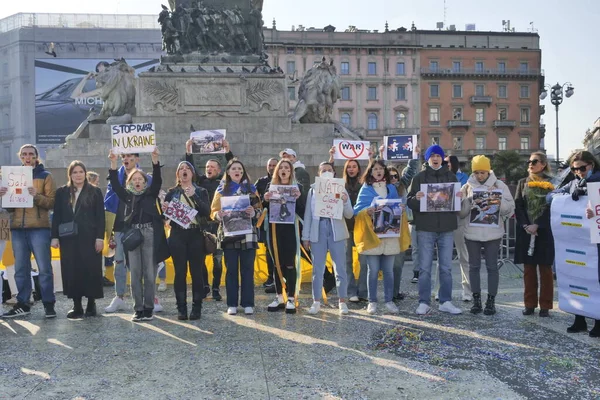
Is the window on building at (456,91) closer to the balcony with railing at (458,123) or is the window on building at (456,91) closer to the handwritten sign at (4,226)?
the balcony with railing at (458,123)

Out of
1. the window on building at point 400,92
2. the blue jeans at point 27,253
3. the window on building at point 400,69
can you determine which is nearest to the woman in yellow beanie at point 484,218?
the blue jeans at point 27,253

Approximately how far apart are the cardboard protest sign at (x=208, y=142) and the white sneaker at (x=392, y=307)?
11.2 ft

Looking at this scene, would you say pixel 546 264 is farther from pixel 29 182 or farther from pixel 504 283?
pixel 29 182

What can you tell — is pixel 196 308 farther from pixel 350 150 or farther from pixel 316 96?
pixel 316 96

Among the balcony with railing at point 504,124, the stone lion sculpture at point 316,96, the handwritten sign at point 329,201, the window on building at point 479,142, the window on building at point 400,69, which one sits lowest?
the handwritten sign at point 329,201

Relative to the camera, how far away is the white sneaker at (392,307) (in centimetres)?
769

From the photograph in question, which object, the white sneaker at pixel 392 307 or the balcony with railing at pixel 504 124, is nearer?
the white sneaker at pixel 392 307

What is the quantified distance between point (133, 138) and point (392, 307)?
392cm

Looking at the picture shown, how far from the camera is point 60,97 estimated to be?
5528cm

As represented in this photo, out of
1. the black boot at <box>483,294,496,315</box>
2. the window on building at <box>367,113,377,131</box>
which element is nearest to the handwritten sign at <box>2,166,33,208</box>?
the black boot at <box>483,294,496,315</box>

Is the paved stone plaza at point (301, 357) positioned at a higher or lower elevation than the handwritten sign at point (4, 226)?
lower

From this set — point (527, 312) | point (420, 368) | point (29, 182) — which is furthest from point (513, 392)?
point (29, 182)

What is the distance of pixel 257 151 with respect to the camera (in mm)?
17703

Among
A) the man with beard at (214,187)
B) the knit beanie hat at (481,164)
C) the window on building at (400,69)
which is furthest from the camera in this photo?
the window on building at (400,69)
